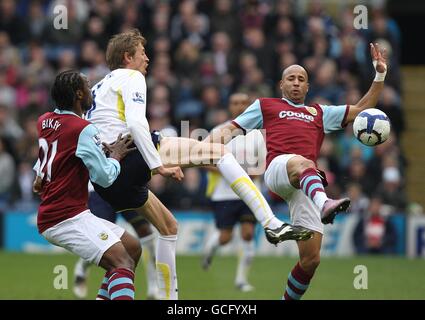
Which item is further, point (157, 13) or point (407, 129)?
point (407, 129)

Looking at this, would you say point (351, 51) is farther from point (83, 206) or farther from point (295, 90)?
point (83, 206)

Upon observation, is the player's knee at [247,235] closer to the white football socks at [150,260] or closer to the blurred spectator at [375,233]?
the white football socks at [150,260]

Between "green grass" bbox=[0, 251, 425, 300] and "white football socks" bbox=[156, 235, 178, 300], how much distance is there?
2.18 metres

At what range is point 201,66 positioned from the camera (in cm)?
1945

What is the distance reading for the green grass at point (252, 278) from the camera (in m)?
11.6

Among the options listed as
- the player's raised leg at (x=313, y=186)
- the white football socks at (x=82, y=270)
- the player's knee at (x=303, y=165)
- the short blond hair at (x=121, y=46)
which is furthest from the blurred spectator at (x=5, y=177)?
the player's knee at (x=303, y=165)

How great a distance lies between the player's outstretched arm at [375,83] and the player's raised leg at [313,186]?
89 cm

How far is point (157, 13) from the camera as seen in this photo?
19891 millimetres

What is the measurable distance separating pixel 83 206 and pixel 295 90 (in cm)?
251

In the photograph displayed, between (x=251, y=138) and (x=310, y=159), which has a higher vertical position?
(x=251, y=138)

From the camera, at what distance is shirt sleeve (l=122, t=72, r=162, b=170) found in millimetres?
8352

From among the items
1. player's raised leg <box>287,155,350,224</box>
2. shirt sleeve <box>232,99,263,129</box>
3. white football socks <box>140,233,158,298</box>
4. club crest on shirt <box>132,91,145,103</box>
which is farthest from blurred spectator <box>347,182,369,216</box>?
club crest on shirt <box>132,91,145,103</box>
